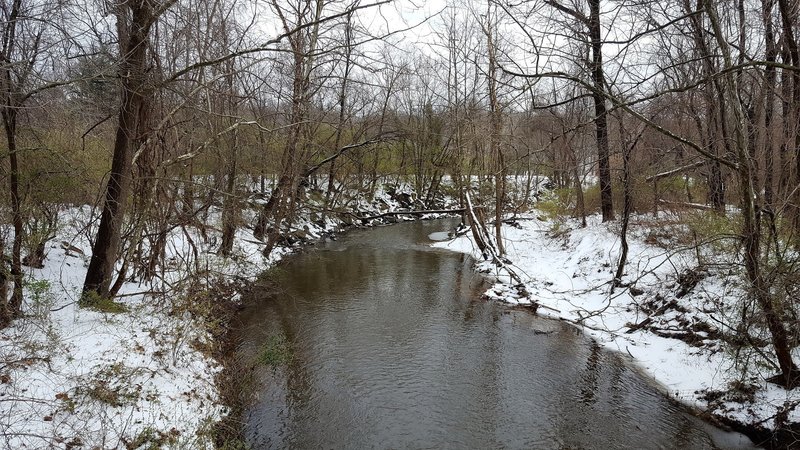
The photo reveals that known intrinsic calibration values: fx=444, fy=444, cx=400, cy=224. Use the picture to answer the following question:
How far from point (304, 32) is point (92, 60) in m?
9.41

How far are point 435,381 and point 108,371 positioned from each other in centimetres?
472

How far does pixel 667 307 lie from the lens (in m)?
9.08

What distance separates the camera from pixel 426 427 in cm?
618

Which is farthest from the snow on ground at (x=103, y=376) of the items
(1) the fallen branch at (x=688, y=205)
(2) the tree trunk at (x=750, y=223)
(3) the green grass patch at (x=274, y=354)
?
(1) the fallen branch at (x=688, y=205)

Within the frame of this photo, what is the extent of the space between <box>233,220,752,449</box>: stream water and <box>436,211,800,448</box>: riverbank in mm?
428

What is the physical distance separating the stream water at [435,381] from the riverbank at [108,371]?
2.86 feet

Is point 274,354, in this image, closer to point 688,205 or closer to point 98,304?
point 98,304

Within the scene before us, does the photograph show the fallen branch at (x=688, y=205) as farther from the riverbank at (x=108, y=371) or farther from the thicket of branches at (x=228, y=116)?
the riverbank at (x=108, y=371)

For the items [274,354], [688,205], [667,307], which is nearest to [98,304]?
[274,354]

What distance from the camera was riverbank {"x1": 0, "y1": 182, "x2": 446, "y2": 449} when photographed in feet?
14.8

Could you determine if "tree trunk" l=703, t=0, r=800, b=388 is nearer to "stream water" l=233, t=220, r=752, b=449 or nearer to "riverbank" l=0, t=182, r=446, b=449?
"stream water" l=233, t=220, r=752, b=449

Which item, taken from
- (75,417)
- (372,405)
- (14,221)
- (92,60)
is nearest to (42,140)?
(14,221)

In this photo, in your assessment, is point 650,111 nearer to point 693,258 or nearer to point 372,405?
point 693,258

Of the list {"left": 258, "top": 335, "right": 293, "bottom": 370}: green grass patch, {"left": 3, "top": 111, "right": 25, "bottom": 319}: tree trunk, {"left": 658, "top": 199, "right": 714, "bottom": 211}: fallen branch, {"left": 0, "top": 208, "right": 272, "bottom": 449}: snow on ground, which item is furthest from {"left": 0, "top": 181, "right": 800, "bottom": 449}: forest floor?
{"left": 258, "top": 335, "right": 293, "bottom": 370}: green grass patch
